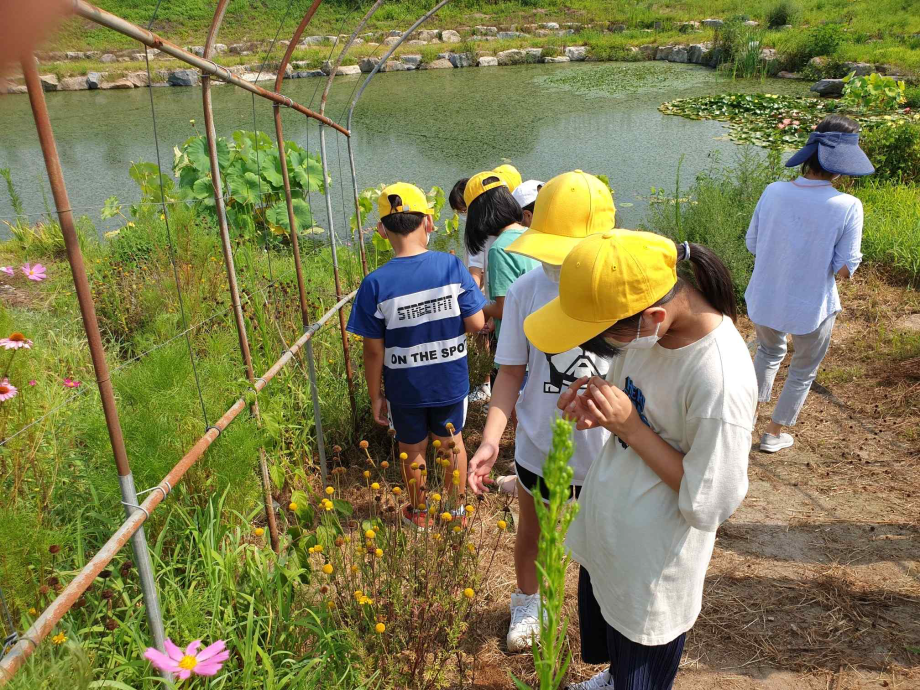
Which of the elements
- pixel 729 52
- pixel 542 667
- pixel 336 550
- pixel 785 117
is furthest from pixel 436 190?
pixel 729 52

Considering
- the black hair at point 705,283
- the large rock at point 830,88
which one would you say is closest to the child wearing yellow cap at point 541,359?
the black hair at point 705,283

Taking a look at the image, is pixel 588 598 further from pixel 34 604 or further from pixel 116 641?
pixel 34 604

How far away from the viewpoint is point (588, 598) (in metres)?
1.73

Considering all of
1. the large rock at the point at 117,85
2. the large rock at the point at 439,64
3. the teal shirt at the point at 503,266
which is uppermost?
the large rock at the point at 439,64

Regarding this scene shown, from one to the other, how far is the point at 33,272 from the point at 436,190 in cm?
339

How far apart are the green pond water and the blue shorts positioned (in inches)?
91.2

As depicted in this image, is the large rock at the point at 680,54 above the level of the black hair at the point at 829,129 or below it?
above

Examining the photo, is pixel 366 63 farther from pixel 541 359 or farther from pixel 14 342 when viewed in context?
pixel 541 359

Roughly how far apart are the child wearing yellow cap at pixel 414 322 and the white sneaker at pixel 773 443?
5.76 ft

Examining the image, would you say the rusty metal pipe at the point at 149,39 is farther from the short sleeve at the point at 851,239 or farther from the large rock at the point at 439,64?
the large rock at the point at 439,64

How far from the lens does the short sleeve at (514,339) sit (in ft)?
6.12

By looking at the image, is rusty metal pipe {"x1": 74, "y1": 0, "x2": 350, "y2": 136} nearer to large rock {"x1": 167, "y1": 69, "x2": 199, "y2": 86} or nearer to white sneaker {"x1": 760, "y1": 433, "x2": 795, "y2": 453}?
white sneaker {"x1": 760, "y1": 433, "x2": 795, "y2": 453}

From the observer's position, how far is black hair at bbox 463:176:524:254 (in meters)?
2.65

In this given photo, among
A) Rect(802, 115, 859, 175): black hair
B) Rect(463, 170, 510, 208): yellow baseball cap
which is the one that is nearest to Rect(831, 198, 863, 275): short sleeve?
Rect(802, 115, 859, 175): black hair
